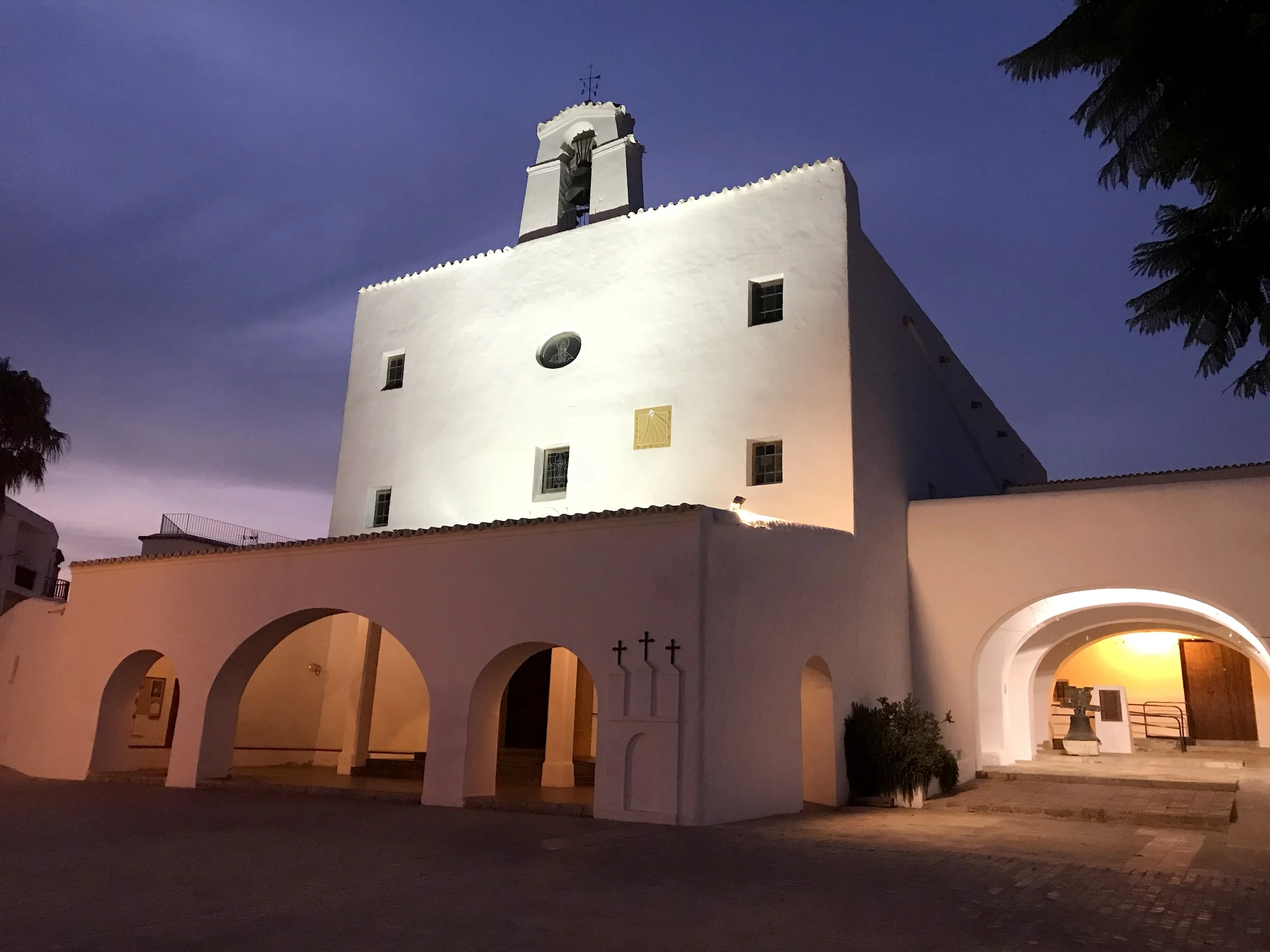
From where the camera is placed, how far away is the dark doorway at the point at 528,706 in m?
19.3

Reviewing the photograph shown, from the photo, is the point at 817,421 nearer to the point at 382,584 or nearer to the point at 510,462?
the point at 510,462

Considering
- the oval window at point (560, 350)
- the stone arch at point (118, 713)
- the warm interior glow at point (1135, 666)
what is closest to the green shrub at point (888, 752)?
the oval window at point (560, 350)

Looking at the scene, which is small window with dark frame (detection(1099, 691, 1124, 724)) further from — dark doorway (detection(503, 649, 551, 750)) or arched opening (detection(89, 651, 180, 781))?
arched opening (detection(89, 651, 180, 781))

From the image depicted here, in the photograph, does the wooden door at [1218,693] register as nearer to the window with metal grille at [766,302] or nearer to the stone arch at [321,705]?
the window with metal grille at [766,302]

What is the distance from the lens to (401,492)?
18594 millimetres

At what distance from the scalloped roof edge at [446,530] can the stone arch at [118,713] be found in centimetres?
177

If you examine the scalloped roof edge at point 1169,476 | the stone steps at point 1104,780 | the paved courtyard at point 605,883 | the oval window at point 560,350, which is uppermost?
the oval window at point 560,350

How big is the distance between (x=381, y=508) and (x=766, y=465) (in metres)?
8.22

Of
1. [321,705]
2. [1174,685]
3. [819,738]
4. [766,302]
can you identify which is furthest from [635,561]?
[1174,685]

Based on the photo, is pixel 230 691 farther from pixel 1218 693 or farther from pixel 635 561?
pixel 1218 693

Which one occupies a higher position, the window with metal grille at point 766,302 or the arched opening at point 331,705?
the window with metal grille at point 766,302

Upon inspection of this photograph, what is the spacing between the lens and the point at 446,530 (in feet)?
42.2

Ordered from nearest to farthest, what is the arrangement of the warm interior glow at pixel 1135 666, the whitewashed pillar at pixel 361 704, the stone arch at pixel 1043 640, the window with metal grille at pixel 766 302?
the window with metal grille at pixel 766 302 < the stone arch at pixel 1043 640 < the whitewashed pillar at pixel 361 704 < the warm interior glow at pixel 1135 666

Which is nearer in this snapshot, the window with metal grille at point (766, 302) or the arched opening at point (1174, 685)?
the window with metal grille at point (766, 302)
